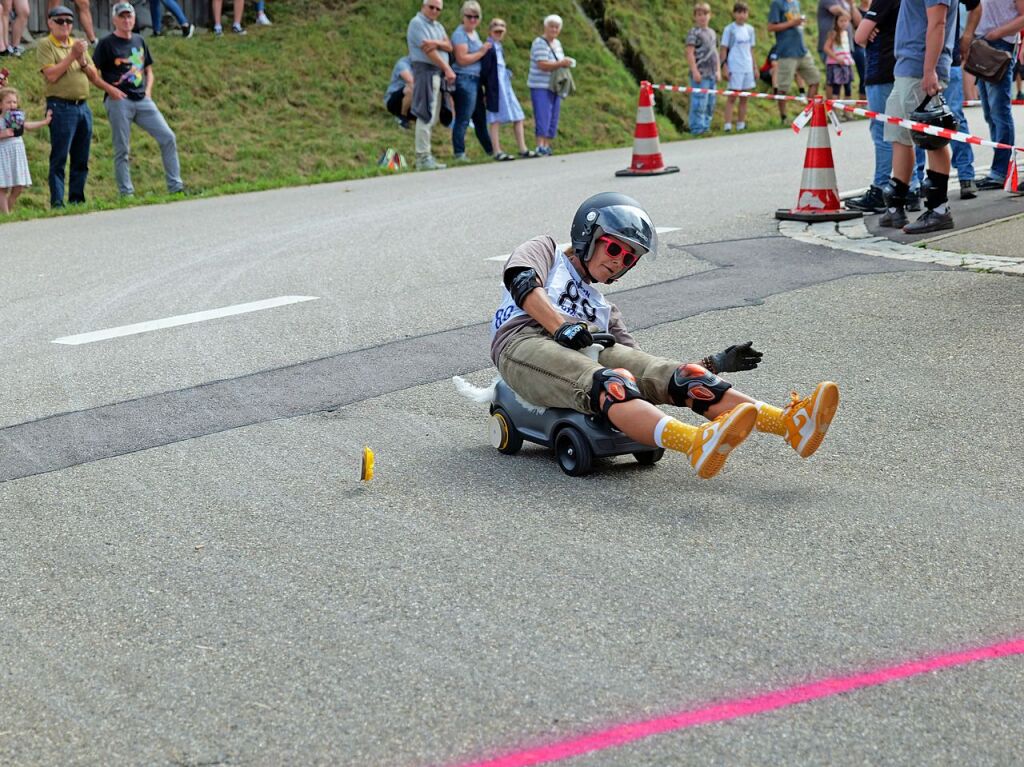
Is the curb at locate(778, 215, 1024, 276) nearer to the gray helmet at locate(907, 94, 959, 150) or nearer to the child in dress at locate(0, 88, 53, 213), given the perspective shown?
the gray helmet at locate(907, 94, 959, 150)

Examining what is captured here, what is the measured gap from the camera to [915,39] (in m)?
10.5

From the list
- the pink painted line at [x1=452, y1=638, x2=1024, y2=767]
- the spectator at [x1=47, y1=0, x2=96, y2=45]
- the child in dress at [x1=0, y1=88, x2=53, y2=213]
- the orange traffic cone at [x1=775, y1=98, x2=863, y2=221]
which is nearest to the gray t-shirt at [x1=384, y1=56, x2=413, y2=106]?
the spectator at [x1=47, y1=0, x2=96, y2=45]

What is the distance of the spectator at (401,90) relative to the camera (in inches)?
756

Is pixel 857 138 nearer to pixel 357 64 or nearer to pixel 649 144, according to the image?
pixel 649 144

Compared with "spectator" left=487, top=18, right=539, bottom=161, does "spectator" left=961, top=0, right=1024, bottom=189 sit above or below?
above

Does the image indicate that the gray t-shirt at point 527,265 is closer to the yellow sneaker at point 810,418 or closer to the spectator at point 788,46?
the yellow sneaker at point 810,418

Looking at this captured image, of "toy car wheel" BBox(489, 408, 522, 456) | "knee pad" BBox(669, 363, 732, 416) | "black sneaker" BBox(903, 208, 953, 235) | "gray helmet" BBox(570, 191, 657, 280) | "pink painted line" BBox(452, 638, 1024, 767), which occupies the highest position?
"gray helmet" BBox(570, 191, 657, 280)

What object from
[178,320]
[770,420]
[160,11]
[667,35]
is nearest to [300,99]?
[160,11]

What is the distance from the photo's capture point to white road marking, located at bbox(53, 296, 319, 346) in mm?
8266

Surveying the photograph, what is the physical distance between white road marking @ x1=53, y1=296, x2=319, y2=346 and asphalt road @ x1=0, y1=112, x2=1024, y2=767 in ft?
0.48

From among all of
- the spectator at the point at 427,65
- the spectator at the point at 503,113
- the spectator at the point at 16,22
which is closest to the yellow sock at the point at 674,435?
the spectator at the point at 427,65

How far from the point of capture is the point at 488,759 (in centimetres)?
315

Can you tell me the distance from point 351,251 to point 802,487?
664 cm

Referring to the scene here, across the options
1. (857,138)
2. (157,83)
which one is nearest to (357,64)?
(157,83)
